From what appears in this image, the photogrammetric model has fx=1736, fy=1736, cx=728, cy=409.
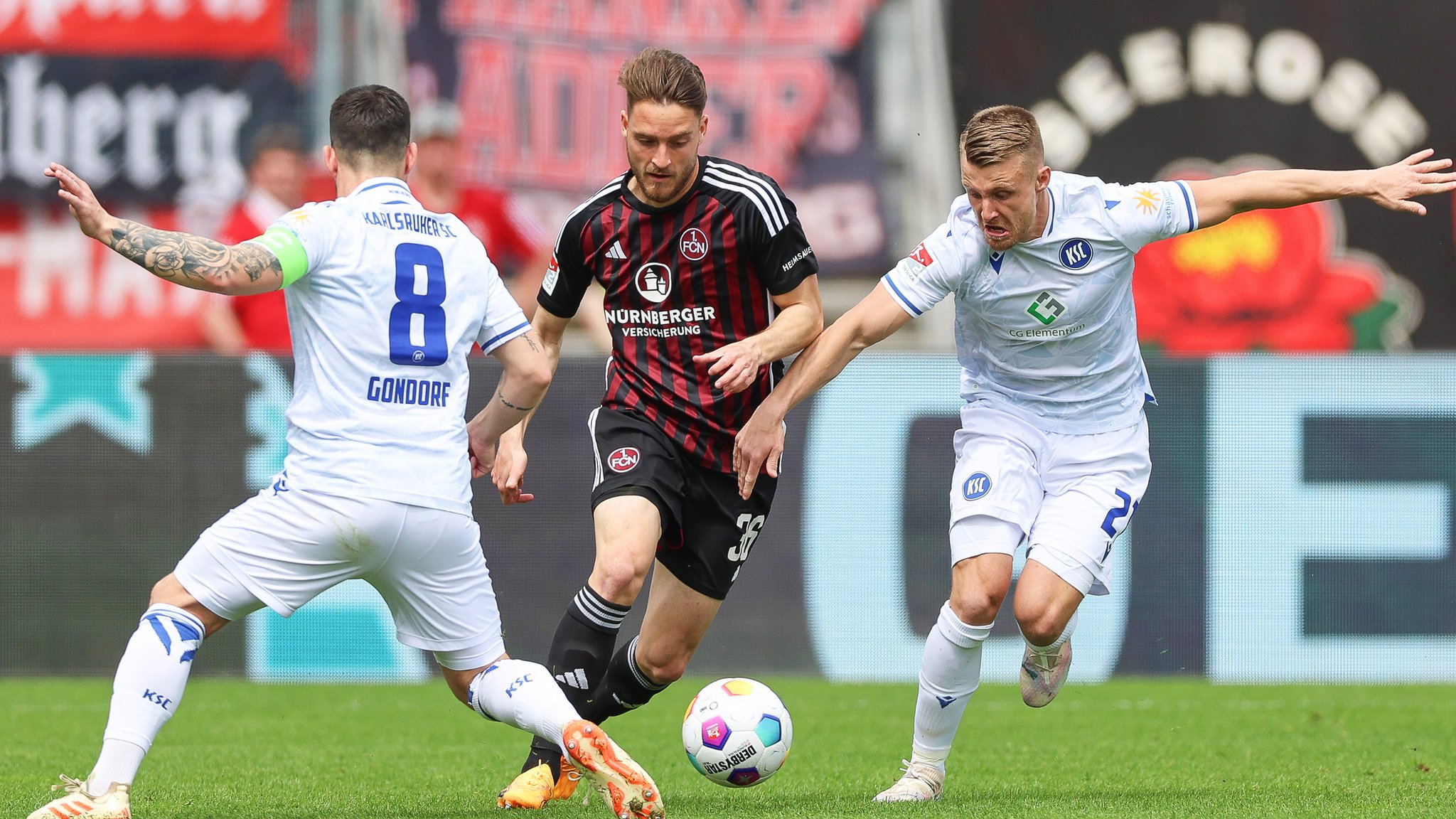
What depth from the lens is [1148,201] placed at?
5824mm

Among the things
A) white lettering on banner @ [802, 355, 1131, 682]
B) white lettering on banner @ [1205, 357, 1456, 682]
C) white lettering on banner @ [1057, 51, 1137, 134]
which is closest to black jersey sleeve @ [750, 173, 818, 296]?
white lettering on banner @ [802, 355, 1131, 682]

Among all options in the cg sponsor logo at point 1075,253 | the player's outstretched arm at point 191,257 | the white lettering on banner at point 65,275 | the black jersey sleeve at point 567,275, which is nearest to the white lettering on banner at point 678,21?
the white lettering on banner at point 65,275

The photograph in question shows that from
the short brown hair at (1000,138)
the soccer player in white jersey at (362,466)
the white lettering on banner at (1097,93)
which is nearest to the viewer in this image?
the soccer player in white jersey at (362,466)

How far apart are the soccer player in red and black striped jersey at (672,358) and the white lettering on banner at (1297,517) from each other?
17.9 feet

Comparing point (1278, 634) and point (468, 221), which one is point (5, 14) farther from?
point (1278, 634)

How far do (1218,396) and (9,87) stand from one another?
9.20 m

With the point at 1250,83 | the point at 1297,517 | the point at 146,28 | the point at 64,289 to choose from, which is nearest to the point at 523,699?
the point at 1297,517

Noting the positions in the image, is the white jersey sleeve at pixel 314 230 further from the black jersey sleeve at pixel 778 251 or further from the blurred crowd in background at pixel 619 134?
the blurred crowd in background at pixel 619 134

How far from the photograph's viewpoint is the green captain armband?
15.0ft

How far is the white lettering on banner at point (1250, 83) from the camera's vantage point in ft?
45.0

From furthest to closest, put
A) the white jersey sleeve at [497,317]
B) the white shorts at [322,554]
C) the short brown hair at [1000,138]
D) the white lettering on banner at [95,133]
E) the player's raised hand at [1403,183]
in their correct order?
the white lettering on banner at [95,133], the player's raised hand at [1403,183], the short brown hair at [1000,138], the white jersey sleeve at [497,317], the white shorts at [322,554]

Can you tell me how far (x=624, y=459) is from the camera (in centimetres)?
581

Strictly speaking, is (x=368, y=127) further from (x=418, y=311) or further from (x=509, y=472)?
(x=509, y=472)

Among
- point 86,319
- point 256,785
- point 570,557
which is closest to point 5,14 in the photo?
point 86,319
